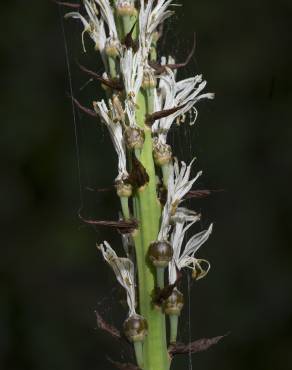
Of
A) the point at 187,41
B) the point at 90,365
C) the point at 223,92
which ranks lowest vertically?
the point at 90,365

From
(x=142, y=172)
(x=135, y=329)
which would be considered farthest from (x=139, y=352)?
(x=142, y=172)

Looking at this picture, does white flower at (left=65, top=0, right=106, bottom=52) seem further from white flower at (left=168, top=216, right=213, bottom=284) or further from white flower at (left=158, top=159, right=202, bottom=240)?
white flower at (left=168, top=216, right=213, bottom=284)

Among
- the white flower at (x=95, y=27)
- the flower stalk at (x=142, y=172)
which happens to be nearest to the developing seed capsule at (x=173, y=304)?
the flower stalk at (x=142, y=172)

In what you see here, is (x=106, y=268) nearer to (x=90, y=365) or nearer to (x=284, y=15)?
(x=90, y=365)

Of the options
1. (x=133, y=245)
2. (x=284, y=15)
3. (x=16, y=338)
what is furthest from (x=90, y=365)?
(x=133, y=245)

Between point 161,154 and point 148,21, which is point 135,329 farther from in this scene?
point 148,21

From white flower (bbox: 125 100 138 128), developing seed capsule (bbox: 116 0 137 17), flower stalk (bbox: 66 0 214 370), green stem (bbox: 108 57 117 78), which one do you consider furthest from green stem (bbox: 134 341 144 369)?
developing seed capsule (bbox: 116 0 137 17)
